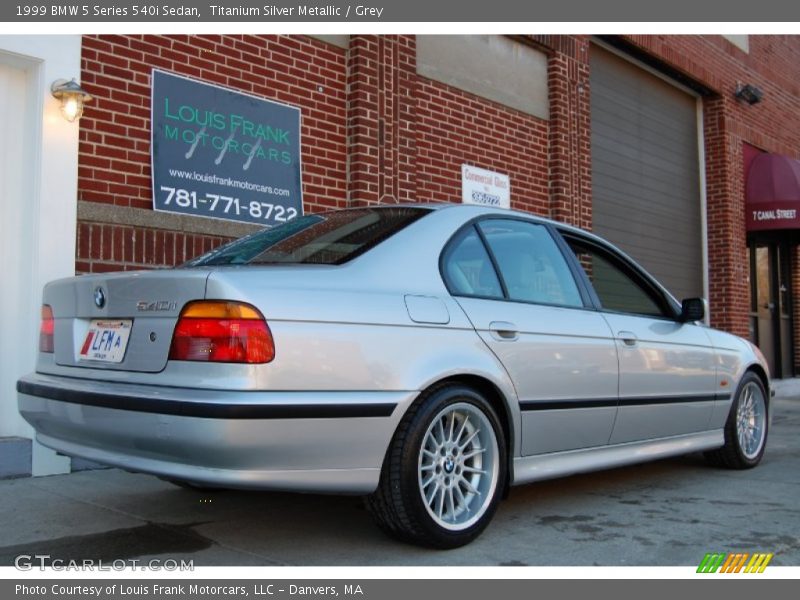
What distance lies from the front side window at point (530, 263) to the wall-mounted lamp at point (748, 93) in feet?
33.1

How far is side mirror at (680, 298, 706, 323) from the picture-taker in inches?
195

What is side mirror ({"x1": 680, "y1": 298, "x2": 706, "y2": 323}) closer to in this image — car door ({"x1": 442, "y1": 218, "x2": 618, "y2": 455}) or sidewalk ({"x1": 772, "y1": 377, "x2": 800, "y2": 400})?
car door ({"x1": 442, "y1": 218, "x2": 618, "y2": 455})

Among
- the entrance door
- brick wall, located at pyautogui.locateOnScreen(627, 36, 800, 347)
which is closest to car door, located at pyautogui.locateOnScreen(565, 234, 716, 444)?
brick wall, located at pyautogui.locateOnScreen(627, 36, 800, 347)

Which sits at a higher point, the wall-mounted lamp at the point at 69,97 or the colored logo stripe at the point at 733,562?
the wall-mounted lamp at the point at 69,97

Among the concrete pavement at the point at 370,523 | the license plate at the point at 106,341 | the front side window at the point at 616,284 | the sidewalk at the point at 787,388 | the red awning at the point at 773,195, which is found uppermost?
the red awning at the point at 773,195

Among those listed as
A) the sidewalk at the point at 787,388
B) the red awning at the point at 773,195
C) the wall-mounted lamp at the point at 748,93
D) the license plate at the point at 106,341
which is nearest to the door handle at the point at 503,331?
the license plate at the point at 106,341

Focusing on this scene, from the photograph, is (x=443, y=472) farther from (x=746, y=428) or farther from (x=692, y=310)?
(x=746, y=428)

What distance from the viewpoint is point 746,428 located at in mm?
5621

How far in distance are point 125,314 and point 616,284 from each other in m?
2.96

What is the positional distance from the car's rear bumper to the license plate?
4.4 inches

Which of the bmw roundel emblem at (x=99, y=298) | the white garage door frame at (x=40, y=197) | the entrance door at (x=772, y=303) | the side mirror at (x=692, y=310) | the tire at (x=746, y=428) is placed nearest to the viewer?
the bmw roundel emblem at (x=99, y=298)

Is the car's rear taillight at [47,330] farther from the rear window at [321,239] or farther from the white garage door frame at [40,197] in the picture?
the white garage door frame at [40,197]

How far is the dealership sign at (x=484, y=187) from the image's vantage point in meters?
8.45
